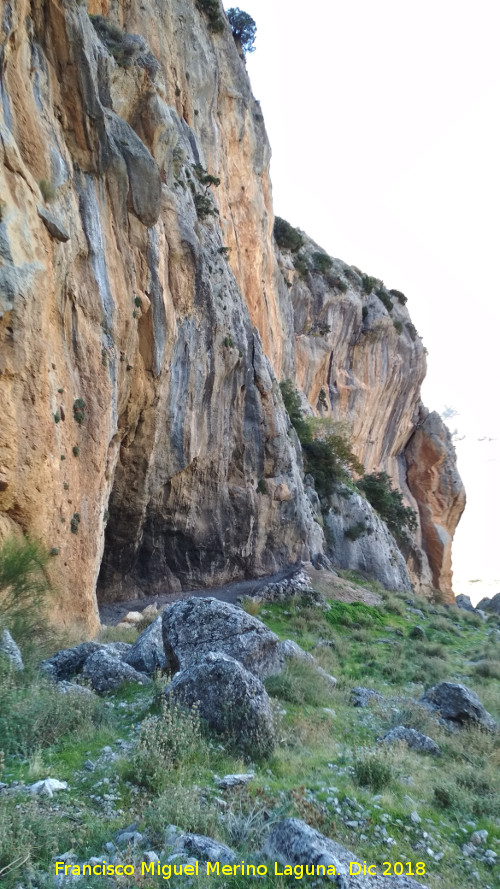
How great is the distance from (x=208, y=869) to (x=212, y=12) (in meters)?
32.7

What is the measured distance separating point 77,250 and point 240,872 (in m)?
11.8

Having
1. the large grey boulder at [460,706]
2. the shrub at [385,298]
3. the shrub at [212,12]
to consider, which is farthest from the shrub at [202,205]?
the shrub at [385,298]

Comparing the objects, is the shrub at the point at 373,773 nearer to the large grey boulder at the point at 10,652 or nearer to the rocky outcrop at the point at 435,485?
the large grey boulder at the point at 10,652

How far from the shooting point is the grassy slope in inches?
161

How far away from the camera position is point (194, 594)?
789 inches

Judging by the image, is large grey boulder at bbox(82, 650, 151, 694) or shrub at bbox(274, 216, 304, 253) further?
shrub at bbox(274, 216, 304, 253)

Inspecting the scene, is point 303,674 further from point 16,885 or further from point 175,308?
point 175,308

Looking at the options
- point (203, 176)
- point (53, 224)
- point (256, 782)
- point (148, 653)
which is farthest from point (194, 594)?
point (203, 176)

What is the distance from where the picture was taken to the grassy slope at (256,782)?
13.4 feet

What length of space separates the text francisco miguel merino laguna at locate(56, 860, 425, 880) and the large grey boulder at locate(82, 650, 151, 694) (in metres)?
3.83

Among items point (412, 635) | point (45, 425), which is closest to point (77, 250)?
point (45, 425)

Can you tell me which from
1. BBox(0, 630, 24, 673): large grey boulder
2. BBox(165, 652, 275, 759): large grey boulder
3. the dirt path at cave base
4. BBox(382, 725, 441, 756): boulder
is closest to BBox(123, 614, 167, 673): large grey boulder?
BBox(165, 652, 275, 759): large grey boulder

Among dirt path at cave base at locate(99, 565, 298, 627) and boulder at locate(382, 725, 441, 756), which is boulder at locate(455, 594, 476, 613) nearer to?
dirt path at cave base at locate(99, 565, 298, 627)

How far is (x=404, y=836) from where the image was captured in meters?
4.91
